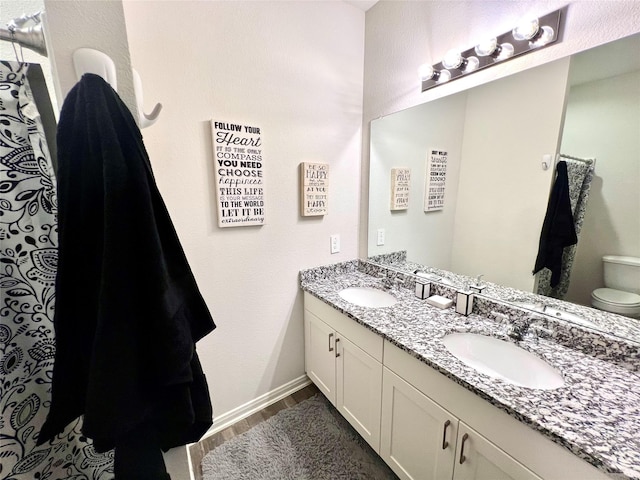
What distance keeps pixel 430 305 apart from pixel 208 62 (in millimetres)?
1774

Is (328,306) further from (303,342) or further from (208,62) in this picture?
(208,62)

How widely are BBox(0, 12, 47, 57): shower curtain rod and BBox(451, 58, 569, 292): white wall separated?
1681 mm

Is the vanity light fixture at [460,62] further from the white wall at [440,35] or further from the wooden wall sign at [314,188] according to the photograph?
the wooden wall sign at [314,188]

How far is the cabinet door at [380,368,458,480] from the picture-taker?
38.6 inches

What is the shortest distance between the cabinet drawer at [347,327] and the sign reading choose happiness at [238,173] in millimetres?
668

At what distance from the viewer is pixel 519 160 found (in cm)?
120

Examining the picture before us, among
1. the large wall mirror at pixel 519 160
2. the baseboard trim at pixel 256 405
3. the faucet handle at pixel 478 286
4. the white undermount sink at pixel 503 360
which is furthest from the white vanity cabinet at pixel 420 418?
the large wall mirror at pixel 519 160

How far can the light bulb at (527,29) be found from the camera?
1.04m

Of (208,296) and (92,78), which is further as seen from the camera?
(208,296)

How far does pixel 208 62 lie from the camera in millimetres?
1323

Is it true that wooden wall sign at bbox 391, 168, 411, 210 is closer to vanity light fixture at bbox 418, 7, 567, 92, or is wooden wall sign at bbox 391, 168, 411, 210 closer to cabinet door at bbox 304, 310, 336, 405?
vanity light fixture at bbox 418, 7, 567, 92

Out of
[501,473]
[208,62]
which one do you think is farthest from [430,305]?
[208,62]

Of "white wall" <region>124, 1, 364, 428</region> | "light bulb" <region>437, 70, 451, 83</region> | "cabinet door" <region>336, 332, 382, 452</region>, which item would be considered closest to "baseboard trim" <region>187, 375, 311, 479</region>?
"white wall" <region>124, 1, 364, 428</region>

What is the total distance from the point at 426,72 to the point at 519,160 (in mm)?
712
